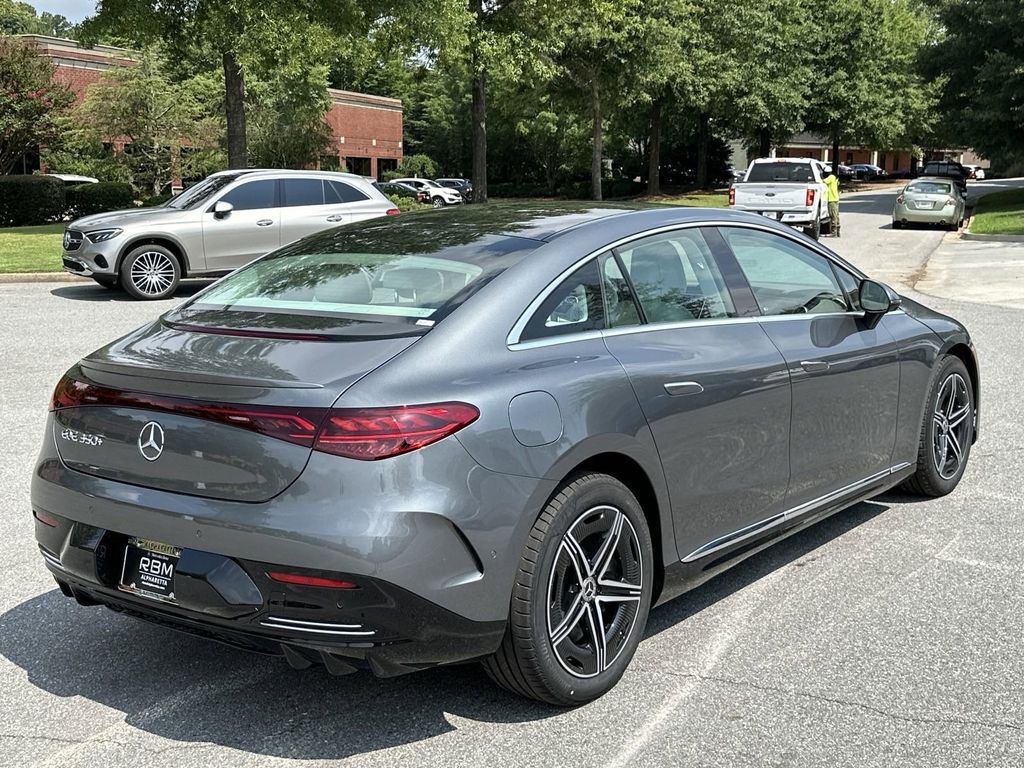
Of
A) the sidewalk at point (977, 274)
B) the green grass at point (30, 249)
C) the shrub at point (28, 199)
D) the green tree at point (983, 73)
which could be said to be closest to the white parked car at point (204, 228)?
the green grass at point (30, 249)

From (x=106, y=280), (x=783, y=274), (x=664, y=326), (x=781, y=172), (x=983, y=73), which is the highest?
(x=983, y=73)

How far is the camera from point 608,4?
30.7m

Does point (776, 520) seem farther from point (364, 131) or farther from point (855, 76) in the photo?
point (364, 131)

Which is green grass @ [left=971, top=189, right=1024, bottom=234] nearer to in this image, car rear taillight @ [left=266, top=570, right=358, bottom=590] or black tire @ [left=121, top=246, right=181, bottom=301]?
black tire @ [left=121, top=246, right=181, bottom=301]

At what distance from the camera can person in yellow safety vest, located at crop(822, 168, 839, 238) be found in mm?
26122

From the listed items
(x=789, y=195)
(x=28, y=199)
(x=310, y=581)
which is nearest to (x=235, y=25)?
(x=28, y=199)

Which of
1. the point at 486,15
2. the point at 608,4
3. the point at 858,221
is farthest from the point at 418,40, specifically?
the point at 858,221

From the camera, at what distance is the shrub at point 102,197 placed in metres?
27.8

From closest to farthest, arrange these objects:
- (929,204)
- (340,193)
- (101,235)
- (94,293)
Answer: (101,235) → (94,293) → (340,193) → (929,204)

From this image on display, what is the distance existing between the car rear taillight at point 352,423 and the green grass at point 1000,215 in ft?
95.9

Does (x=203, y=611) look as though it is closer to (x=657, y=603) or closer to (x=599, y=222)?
(x=657, y=603)

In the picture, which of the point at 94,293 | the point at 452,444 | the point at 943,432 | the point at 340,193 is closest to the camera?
the point at 452,444

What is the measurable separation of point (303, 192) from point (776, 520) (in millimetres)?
12828

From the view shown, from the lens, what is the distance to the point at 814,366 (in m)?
4.64
